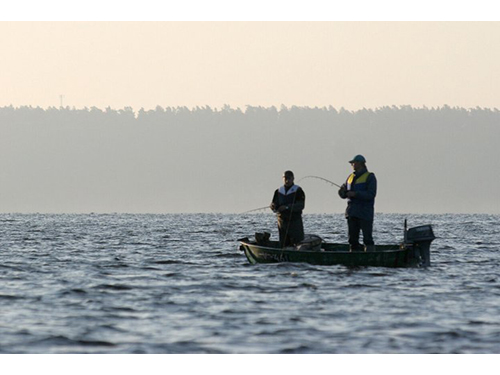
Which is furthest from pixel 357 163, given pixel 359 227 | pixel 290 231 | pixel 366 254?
pixel 290 231

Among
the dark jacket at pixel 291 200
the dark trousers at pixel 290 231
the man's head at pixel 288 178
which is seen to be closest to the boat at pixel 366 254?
the dark trousers at pixel 290 231

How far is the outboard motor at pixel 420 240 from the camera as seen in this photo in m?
22.2

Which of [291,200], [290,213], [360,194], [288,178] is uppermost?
[288,178]

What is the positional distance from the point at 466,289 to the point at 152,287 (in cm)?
614

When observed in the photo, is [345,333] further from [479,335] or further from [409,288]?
[409,288]

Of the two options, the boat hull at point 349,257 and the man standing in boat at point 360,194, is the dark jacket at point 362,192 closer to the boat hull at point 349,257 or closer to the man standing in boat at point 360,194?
the man standing in boat at point 360,194

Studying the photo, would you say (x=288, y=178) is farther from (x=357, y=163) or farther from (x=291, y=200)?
(x=357, y=163)

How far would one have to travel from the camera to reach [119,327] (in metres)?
14.2

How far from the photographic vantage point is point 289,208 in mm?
22297

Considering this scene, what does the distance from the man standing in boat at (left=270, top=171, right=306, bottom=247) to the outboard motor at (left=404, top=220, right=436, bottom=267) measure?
2513 mm

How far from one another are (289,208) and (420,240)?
3051 millimetres

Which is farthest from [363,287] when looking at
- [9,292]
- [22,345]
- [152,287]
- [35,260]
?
[35,260]

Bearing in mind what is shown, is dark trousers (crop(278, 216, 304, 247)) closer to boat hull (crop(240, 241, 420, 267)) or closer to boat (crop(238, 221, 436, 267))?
boat (crop(238, 221, 436, 267))

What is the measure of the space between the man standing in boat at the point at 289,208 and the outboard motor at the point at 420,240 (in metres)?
2.51
